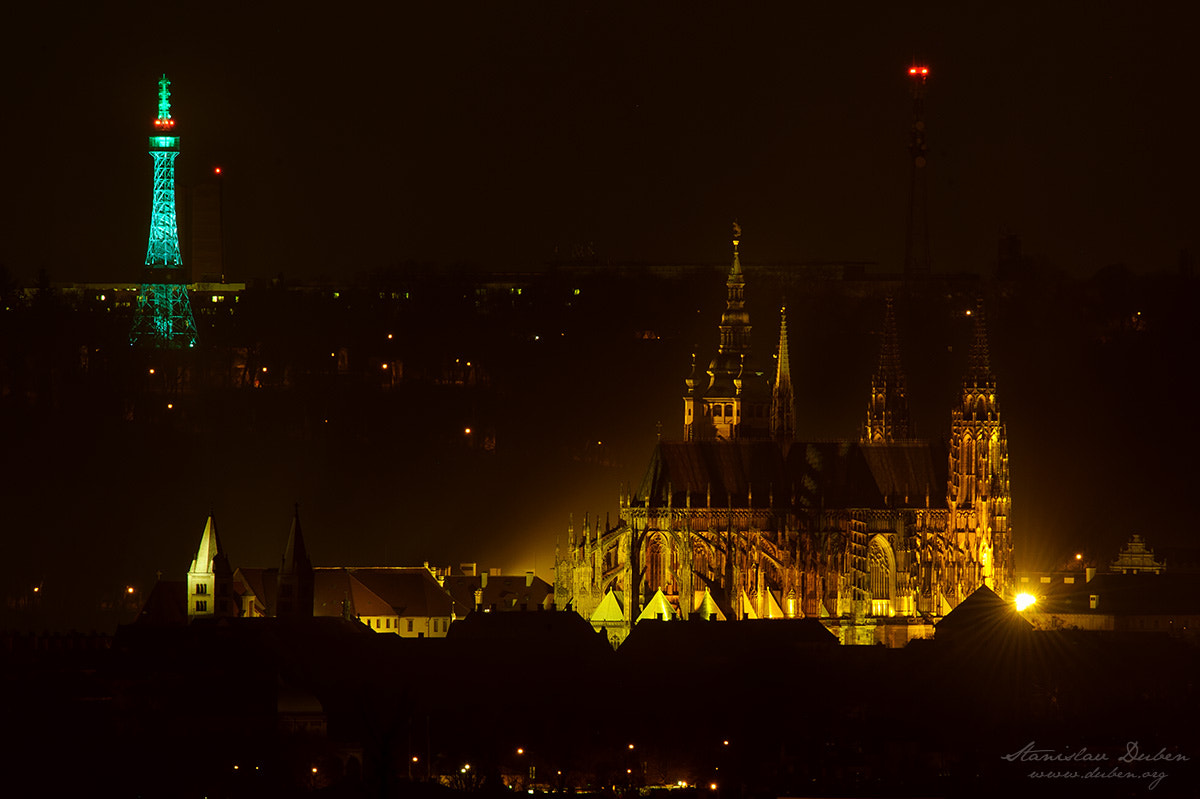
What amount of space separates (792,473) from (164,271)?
40.9m

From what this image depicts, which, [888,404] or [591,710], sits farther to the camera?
[888,404]

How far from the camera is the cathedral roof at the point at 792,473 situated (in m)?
120

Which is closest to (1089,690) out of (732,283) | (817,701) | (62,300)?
(817,701)

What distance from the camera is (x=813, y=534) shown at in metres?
120

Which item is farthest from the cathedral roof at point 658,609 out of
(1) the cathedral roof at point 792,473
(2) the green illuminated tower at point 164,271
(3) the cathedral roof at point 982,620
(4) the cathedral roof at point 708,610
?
(2) the green illuminated tower at point 164,271

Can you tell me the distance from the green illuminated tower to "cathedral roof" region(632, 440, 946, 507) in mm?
33424

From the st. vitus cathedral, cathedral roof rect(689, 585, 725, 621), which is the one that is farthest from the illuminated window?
cathedral roof rect(689, 585, 725, 621)

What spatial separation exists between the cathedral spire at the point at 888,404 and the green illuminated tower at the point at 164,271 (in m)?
29.8

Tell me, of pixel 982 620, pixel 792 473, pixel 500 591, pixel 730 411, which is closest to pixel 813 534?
pixel 792 473

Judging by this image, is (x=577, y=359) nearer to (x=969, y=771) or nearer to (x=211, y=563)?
(x=211, y=563)

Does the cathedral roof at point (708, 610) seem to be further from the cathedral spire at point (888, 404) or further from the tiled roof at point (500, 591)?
the cathedral spire at point (888, 404)

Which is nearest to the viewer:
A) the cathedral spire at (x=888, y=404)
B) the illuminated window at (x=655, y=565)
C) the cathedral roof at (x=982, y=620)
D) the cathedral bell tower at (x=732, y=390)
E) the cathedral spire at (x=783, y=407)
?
the cathedral roof at (x=982, y=620)

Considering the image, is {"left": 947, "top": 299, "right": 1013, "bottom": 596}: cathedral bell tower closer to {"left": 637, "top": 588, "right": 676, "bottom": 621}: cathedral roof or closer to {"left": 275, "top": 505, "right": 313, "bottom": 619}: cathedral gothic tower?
{"left": 637, "top": 588, "right": 676, "bottom": 621}: cathedral roof
